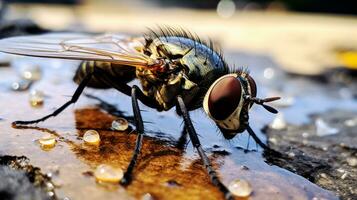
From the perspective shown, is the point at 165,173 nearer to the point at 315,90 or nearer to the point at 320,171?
the point at 320,171

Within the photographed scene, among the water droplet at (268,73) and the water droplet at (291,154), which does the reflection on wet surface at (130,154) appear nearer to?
the water droplet at (291,154)

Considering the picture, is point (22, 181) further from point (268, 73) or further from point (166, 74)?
point (268, 73)

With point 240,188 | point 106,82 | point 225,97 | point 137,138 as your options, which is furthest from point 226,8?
point 240,188

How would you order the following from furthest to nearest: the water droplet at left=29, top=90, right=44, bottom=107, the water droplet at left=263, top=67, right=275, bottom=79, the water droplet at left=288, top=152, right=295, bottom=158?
the water droplet at left=263, top=67, right=275, bottom=79, the water droplet at left=29, top=90, right=44, bottom=107, the water droplet at left=288, top=152, right=295, bottom=158

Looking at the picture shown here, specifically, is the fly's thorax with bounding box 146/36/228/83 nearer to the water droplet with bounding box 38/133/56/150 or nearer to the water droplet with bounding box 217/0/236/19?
the water droplet with bounding box 38/133/56/150

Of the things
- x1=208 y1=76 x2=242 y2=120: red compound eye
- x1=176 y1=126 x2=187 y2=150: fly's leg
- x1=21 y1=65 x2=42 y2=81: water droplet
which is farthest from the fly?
x1=21 y1=65 x2=42 y2=81: water droplet

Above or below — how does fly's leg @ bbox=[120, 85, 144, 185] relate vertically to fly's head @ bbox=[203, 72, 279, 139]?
below
